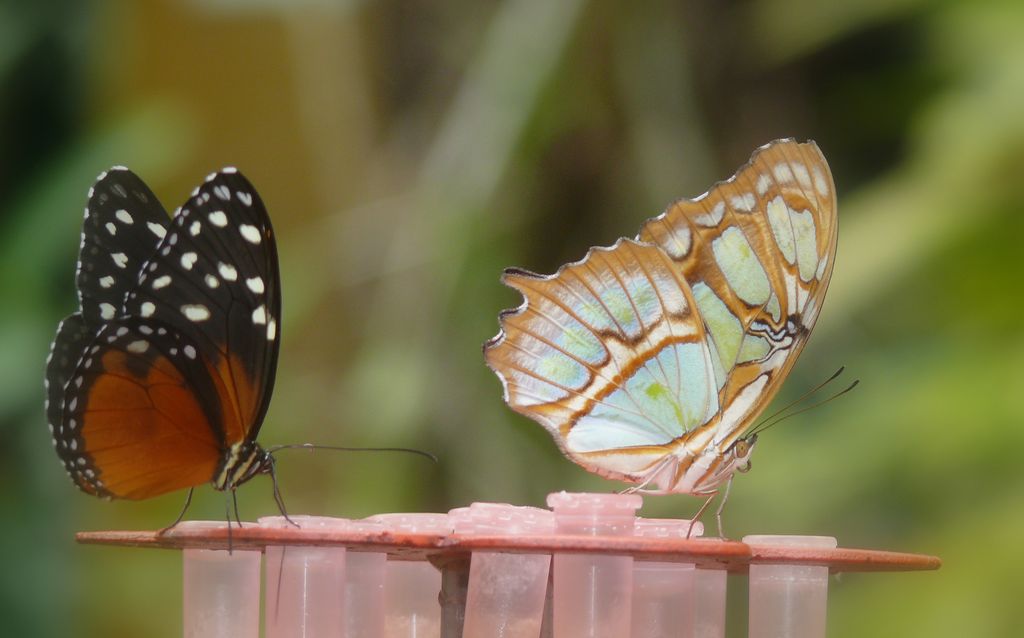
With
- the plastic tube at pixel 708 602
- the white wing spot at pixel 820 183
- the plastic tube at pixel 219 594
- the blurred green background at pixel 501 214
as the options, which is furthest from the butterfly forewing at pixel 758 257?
the blurred green background at pixel 501 214

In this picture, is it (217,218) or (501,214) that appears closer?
(217,218)

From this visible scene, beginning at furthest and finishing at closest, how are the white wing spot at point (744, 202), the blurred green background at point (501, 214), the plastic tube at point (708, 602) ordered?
the blurred green background at point (501, 214) → the white wing spot at point (744, 202) → the plastic tube at point (708, 602)

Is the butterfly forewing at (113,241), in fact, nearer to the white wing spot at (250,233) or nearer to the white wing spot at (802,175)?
the white wing spot at (250,233)

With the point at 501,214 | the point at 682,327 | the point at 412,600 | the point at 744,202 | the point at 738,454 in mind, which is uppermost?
the point at 501,214

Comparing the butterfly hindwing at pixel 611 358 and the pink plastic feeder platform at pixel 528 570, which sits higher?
the butterfly hindwing at pixel 611 358

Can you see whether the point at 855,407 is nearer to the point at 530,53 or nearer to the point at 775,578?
the point at 530,53

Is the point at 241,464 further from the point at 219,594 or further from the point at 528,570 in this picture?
the point at 528,570

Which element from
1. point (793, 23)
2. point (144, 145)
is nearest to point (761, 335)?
point (793, 23)

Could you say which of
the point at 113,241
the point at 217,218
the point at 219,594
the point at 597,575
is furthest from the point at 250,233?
the point at 597,575

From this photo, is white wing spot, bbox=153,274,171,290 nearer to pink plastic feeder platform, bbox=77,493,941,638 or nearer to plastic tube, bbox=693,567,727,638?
pink plastic feeder platform, bbox=77,493,941,638
